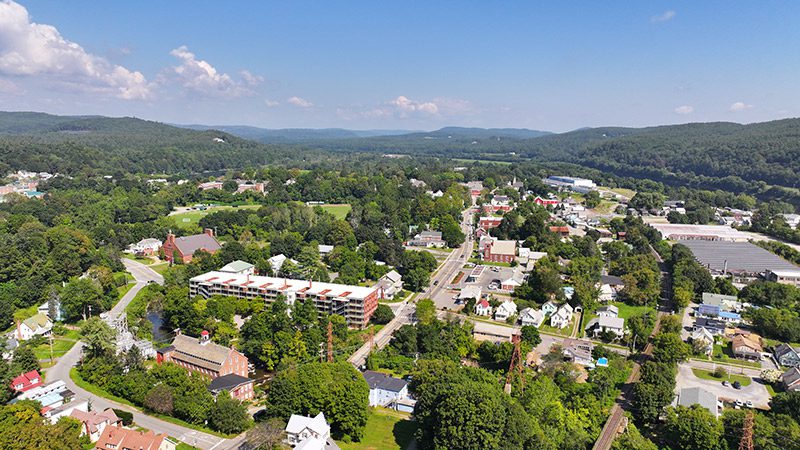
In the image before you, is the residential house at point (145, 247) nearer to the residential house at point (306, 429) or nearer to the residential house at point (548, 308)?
the residential house at point (306, 429)

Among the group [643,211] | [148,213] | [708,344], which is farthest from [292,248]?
[643,211]

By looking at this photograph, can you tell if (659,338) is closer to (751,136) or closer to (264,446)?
(264,446)

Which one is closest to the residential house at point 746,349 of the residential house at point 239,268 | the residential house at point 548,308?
the residential house at point 548,308

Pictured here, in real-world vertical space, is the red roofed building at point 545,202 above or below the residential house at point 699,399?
above

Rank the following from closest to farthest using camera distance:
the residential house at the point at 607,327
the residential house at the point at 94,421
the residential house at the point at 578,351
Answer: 1. the residential house at the point at 94,421
2. the residential house at the point at 578,351
3. the residential house at the point at 607,327

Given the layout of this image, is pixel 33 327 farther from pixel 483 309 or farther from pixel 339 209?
pixel 339 209

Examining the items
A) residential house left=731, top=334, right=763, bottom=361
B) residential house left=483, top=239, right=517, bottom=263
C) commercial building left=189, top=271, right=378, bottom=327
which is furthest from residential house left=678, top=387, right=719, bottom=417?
residential house left=483, top=239, right=517, bottom=263

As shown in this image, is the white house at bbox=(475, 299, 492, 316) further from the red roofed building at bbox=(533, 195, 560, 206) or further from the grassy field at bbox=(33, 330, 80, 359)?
the red roofed building at bbox=(533, 195, 560, 206)
